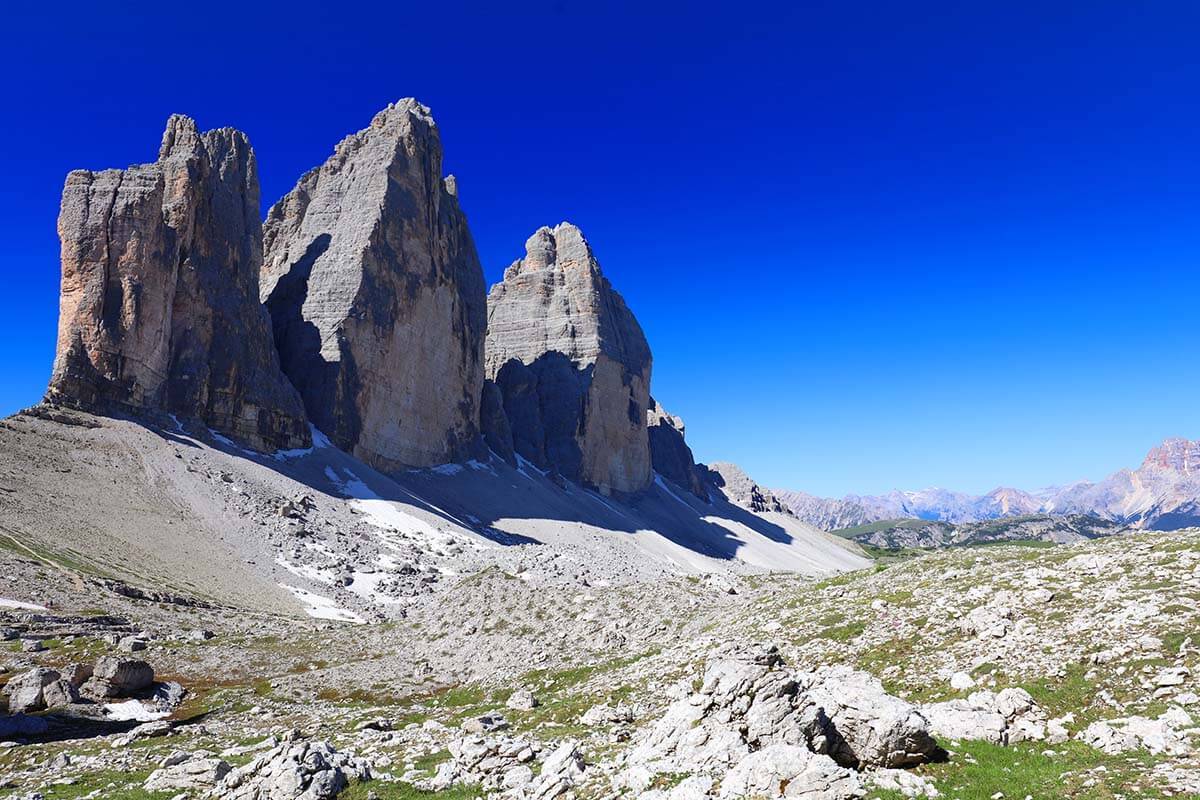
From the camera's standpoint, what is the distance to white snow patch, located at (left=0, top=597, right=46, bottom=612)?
169ft

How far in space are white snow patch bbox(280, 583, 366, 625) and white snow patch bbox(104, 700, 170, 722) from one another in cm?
3543

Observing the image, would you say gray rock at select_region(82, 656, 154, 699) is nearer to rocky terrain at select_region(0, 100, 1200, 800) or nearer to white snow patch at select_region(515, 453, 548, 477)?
rocky terrain at select_region(0, 100, 1200, 800)

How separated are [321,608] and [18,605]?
26.3 metres

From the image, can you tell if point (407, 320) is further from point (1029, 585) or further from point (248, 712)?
point (1029, 585)

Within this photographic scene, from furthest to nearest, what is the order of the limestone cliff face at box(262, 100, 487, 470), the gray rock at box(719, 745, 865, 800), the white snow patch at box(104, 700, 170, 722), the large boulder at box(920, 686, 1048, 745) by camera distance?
Result: the limestone cliff face at box(262, 100, 487, 470) < the white snow patch at box(104, 700, 170, 722) < the large boulder at box(920, 686, 1048, 745) < the gray rock at box(719, 745, 865, 800)

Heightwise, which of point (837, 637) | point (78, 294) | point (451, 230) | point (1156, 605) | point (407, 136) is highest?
point (407, 136)

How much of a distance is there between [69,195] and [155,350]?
28.3 metres

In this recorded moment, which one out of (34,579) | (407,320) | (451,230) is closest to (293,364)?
(407,320)

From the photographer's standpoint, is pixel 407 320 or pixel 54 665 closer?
pixel 54 665

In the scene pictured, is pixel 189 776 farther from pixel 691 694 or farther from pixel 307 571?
pixel 307 571

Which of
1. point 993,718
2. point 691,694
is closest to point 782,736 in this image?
point 993,718

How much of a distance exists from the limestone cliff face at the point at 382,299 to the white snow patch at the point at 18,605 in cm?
9233

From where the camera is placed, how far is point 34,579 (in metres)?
58.8

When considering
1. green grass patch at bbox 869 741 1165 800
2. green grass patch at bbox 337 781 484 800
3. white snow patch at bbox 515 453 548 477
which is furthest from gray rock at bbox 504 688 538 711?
white snow patch at bbox 515 453 548 477
